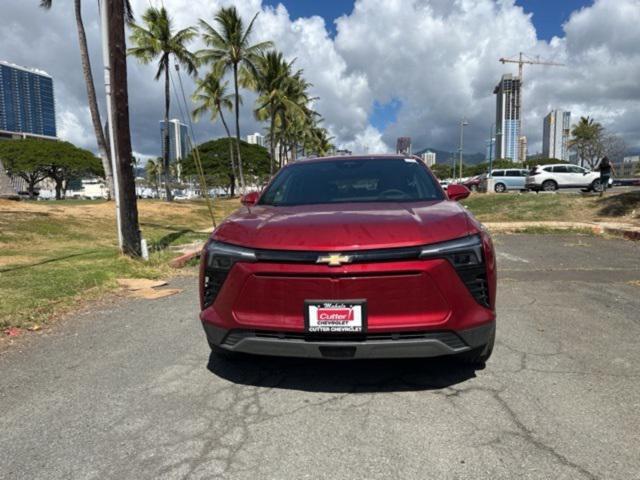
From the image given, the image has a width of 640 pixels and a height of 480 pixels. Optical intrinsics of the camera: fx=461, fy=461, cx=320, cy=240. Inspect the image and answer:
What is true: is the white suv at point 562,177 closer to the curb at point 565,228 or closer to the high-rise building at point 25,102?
the curb at point 565,228

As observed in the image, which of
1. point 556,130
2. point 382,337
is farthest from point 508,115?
point 382,337

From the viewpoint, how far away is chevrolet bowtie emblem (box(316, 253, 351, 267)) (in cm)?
255

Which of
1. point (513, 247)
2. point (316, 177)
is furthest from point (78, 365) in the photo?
point (513, 247)

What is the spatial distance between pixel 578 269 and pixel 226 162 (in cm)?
6405

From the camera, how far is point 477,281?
2697mm

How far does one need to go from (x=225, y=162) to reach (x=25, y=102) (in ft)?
190

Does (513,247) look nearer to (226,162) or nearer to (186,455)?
(186,455)

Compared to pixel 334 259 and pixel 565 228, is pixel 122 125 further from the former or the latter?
pixel 565 228

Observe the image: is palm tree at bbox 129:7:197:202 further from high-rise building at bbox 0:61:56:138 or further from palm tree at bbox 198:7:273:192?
high-rise building at bbox 0:61:56:138

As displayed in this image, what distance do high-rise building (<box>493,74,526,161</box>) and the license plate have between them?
10547cm

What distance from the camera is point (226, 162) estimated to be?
67500mm

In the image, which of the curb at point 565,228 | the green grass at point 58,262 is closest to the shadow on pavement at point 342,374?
the green grass at point 58,262

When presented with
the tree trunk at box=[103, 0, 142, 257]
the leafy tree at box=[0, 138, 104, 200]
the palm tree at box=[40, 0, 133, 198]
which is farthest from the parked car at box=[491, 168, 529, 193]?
the leafy tree at box=[0, 138, 104, 200]

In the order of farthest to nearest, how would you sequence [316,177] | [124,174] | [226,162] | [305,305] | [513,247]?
[226,162], [513,247], [124,174], [316,177], [305,305]
